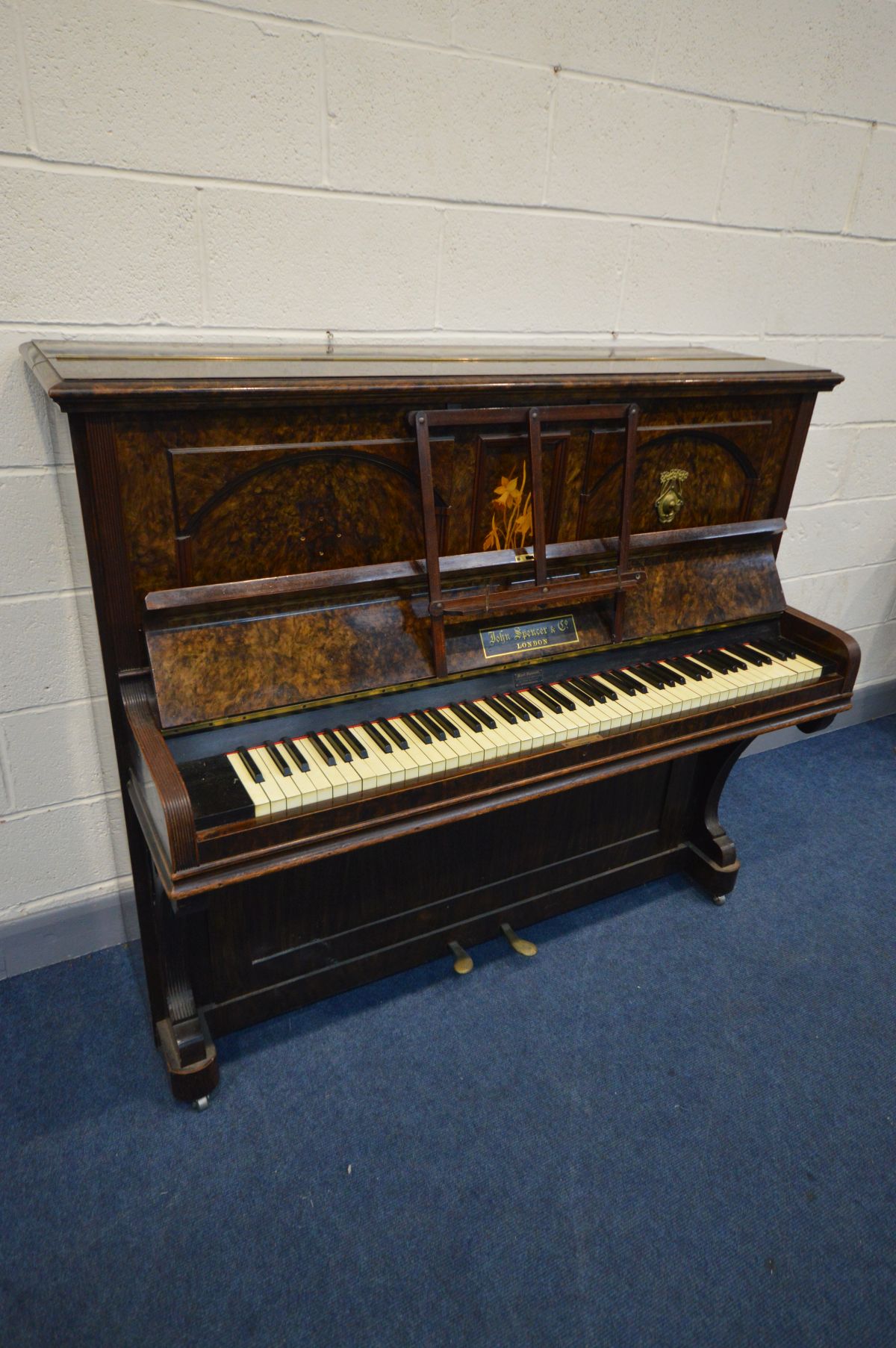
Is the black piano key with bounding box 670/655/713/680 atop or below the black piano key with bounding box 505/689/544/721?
below

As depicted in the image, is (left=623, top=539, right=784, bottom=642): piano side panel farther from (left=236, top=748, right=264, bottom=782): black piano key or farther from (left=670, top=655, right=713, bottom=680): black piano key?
(left=236, top=748, right=264, bottom=782): black piano key

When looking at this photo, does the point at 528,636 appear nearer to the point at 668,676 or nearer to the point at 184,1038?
the point at 668,676

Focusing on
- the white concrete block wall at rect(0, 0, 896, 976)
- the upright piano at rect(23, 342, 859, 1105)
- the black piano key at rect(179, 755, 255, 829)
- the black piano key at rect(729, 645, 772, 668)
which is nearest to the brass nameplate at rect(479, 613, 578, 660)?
the upright piano at rect(23, 342, 859, 1105)

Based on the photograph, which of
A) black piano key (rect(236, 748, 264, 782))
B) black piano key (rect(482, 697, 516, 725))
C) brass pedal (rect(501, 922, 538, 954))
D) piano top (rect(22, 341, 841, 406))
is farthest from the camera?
brass pedal (rect(501, 922, 538, 954))

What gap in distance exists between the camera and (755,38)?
185cm

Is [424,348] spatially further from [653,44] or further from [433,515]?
[653,44]

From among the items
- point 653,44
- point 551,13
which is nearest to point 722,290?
point 653,44

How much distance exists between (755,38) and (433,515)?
1.45 meters

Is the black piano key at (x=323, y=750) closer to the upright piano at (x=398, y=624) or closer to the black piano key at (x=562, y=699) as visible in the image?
the upright piano at (x=398, y=624)

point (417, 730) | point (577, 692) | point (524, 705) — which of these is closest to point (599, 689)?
point (577, 692)

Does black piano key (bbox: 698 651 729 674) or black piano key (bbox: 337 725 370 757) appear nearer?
black piano key (bbox: 337 725 370 757)

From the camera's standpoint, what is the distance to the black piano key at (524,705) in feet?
4.95

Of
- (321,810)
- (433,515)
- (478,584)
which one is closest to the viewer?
(321,810)

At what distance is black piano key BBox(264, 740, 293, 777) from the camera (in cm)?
128
